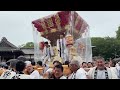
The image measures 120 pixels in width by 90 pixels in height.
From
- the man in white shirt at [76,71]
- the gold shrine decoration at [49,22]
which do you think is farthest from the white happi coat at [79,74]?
the gold shrine decoration at [49,22]

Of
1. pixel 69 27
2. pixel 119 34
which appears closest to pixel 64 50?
pixel 69 27

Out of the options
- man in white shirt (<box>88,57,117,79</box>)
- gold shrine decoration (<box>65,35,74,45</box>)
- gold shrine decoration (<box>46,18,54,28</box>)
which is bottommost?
man in white shirt (<box>88,57,117,79</box>)

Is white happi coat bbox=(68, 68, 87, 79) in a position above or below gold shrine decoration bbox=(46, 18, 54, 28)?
below

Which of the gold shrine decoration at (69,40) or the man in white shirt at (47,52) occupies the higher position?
the gold shrine decoration at (69,40)

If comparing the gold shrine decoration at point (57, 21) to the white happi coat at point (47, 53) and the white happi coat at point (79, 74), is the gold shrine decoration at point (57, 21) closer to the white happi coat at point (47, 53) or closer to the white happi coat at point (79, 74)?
the white happi coat at point (47, 53)

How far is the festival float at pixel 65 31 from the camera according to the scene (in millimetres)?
9859

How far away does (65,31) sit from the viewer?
10133mm

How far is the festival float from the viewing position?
388 inches

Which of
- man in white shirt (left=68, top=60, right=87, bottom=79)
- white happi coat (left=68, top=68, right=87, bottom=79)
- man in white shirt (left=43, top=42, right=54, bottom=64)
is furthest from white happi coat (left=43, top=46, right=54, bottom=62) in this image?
white happi coat (left=68, top=68, right=87, bottom=79)

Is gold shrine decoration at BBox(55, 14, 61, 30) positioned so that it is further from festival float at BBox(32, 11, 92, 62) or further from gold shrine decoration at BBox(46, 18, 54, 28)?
gold shrine decoration at BBox(46, 18, 54, 28)

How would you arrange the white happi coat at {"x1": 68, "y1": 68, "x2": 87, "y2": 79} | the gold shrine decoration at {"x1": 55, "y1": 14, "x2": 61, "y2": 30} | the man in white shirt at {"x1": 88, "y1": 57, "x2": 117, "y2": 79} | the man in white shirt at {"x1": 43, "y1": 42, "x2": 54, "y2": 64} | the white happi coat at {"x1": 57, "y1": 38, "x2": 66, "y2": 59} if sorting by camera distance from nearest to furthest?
the white happi coat at {"x1": 68, "y1": 68, "x2": 87, "y2": 79}, the man in white shirt at {"x1": 88, "y1": 57, "x2": 117, "y2": 79}, the white happi coat at {"x1": 57, "y1": 38, "x2": 66, "y2": 59}, the man in white shirt at {"x1": 43, "y1": 42, "x2": 54, "y2": 64}, the gold shrine decoration at {"x1": 55, "y1": 14, "x2": 61, "y2": 30}

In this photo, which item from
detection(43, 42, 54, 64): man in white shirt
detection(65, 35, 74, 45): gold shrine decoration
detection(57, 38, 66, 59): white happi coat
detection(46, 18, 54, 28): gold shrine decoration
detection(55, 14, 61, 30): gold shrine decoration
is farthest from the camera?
detection(46, 18, 54, 28): gold shrine decoration
